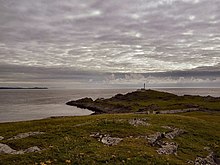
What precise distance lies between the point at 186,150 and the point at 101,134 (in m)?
10.7

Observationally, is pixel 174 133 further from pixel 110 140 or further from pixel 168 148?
pixel 110 140

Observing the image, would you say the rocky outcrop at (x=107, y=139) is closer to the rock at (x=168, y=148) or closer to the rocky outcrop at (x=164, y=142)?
the rocky outcrop at (x=164, y=142)

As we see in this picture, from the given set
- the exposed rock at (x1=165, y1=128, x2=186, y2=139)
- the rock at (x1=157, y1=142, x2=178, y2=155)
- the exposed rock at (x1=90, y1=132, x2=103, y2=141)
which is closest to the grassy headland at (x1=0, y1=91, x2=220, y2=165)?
the exposed rock at (x1=90, y1=132, x2=103, y2=141)

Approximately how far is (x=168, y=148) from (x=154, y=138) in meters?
3.47

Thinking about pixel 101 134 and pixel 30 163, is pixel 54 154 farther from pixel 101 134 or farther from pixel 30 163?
pixel 101 134

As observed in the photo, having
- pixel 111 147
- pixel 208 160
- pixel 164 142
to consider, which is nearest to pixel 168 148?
pixel 164 142

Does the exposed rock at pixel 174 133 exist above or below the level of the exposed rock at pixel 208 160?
above

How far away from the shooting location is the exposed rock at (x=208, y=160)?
28.9 meters

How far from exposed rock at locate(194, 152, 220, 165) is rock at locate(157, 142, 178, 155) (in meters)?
2.71

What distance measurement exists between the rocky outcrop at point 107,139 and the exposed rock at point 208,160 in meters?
8.76

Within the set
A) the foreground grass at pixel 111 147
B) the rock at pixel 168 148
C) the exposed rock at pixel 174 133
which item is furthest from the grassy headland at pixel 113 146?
the rock at pixel 168 148

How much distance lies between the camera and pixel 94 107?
189250 millimetres

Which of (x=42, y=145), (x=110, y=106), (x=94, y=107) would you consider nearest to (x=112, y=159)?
(x=42, y=145)

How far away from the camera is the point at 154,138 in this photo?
110 ft
